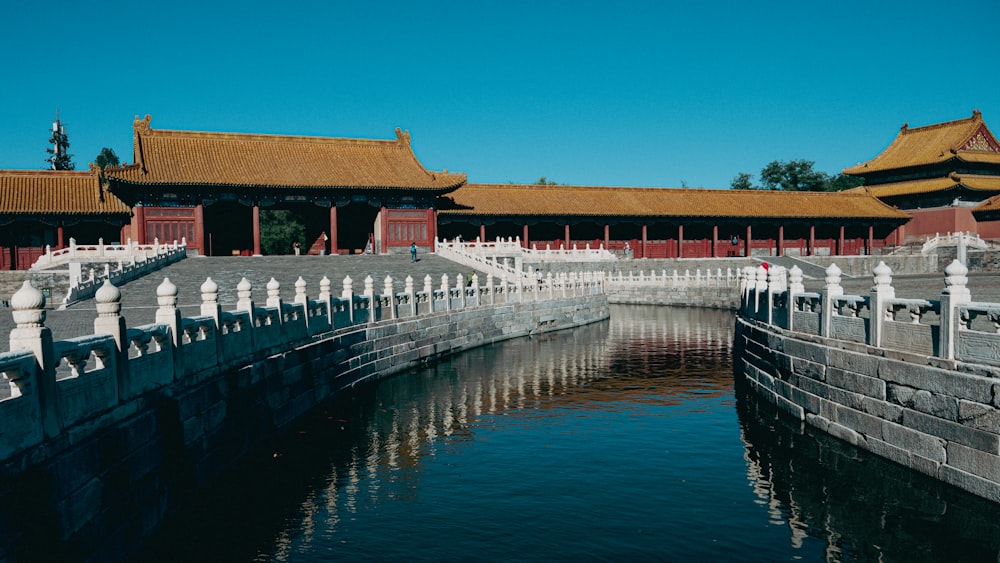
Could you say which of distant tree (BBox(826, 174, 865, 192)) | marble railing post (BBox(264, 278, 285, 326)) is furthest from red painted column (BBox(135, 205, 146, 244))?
distant tree (BBox(826, 174, 865, 192))

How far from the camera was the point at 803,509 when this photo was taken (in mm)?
10344

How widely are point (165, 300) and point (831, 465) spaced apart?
9.53 m

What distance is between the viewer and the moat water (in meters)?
9.06

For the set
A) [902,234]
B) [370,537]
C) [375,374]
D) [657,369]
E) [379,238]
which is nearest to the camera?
[370,537]

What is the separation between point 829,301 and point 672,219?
4049cm

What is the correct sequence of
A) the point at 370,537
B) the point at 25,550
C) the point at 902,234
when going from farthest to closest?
the point at 902,234, the point at 370,537, the point at 25,550

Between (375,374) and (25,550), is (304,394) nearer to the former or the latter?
(375,374)

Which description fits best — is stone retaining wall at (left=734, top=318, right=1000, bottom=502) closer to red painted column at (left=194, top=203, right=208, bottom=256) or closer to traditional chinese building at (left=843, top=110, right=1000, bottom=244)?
red painted column at (left=194, top=203, right=208, bottom=256)

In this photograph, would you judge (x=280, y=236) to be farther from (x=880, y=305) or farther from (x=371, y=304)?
(x=880, y=305)

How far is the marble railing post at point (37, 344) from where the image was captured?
698 cm

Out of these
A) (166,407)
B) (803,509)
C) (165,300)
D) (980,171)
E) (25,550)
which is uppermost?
(980,171)

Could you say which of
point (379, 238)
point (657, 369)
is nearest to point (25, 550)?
point (657, 369)

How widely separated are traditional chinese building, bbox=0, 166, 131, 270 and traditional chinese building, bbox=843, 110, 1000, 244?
2003 inches

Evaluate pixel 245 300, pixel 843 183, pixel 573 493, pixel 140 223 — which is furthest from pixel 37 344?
pixel 843 183
